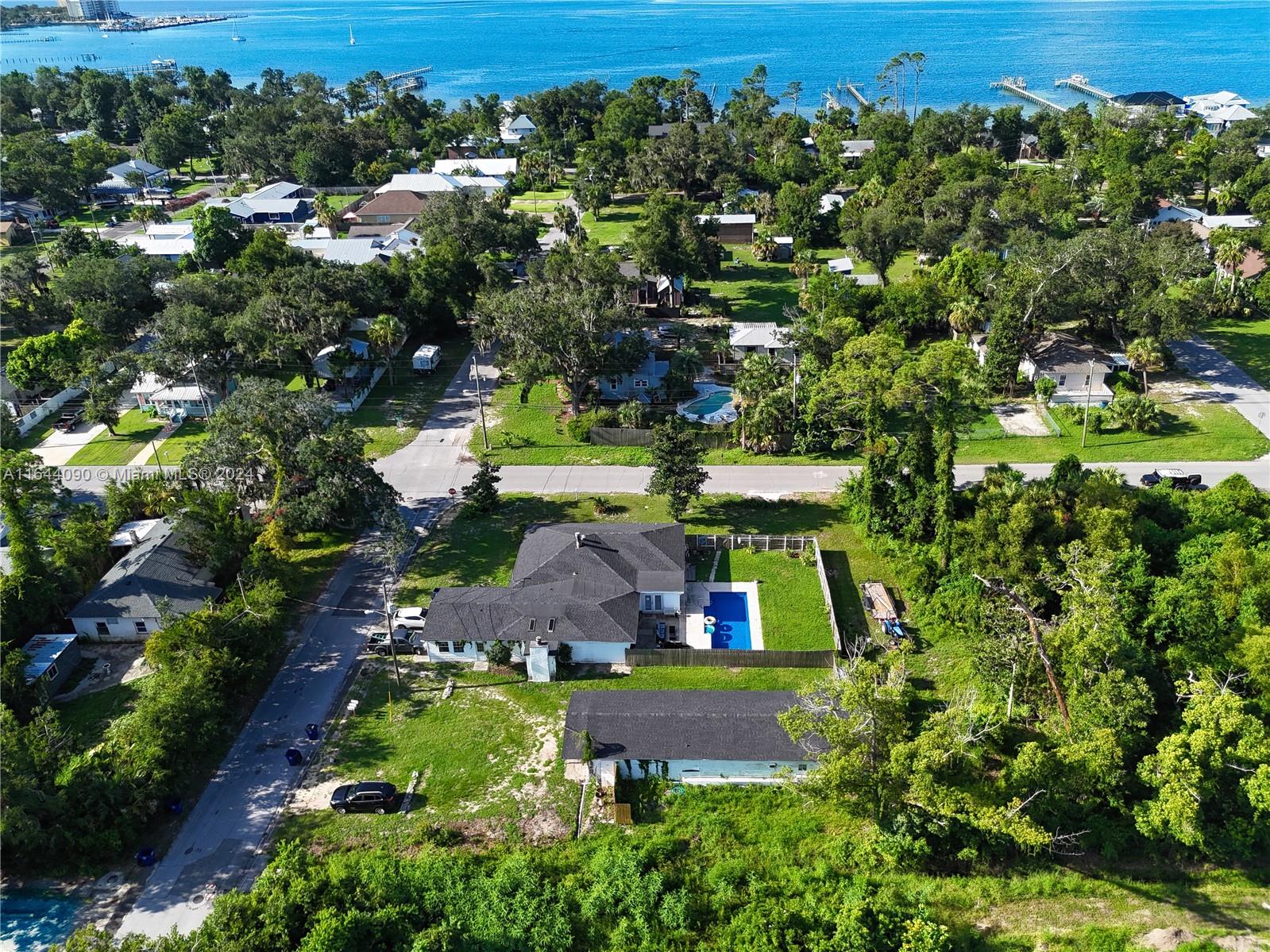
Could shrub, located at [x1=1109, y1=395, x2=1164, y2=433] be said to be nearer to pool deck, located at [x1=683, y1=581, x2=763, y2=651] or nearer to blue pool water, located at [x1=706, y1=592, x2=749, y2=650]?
pool deck, located at [x1=683, y1=581, x2=763, y2=651]

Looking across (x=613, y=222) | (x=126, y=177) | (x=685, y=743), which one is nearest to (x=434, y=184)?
(x=613, y=222)

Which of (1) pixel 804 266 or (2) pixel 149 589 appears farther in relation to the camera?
(1) pixel 804 266

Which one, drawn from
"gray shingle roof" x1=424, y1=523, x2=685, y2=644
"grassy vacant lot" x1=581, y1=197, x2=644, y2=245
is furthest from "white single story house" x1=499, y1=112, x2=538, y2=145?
"gray shingle roof" x1=424, y1=523, x2=685, y2=644

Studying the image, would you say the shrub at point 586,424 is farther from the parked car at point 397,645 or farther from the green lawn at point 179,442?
the green lawn at point 179,442

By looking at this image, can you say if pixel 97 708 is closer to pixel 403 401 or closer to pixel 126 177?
pixel 403 401

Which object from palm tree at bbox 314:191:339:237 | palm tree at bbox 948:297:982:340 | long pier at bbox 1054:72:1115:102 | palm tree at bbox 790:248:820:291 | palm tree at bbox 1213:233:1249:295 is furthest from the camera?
long pier at bbox 1054:72:1115:102

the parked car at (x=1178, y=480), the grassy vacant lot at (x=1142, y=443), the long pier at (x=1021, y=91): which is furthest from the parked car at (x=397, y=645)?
the long pier at (x=1021, y=91)
